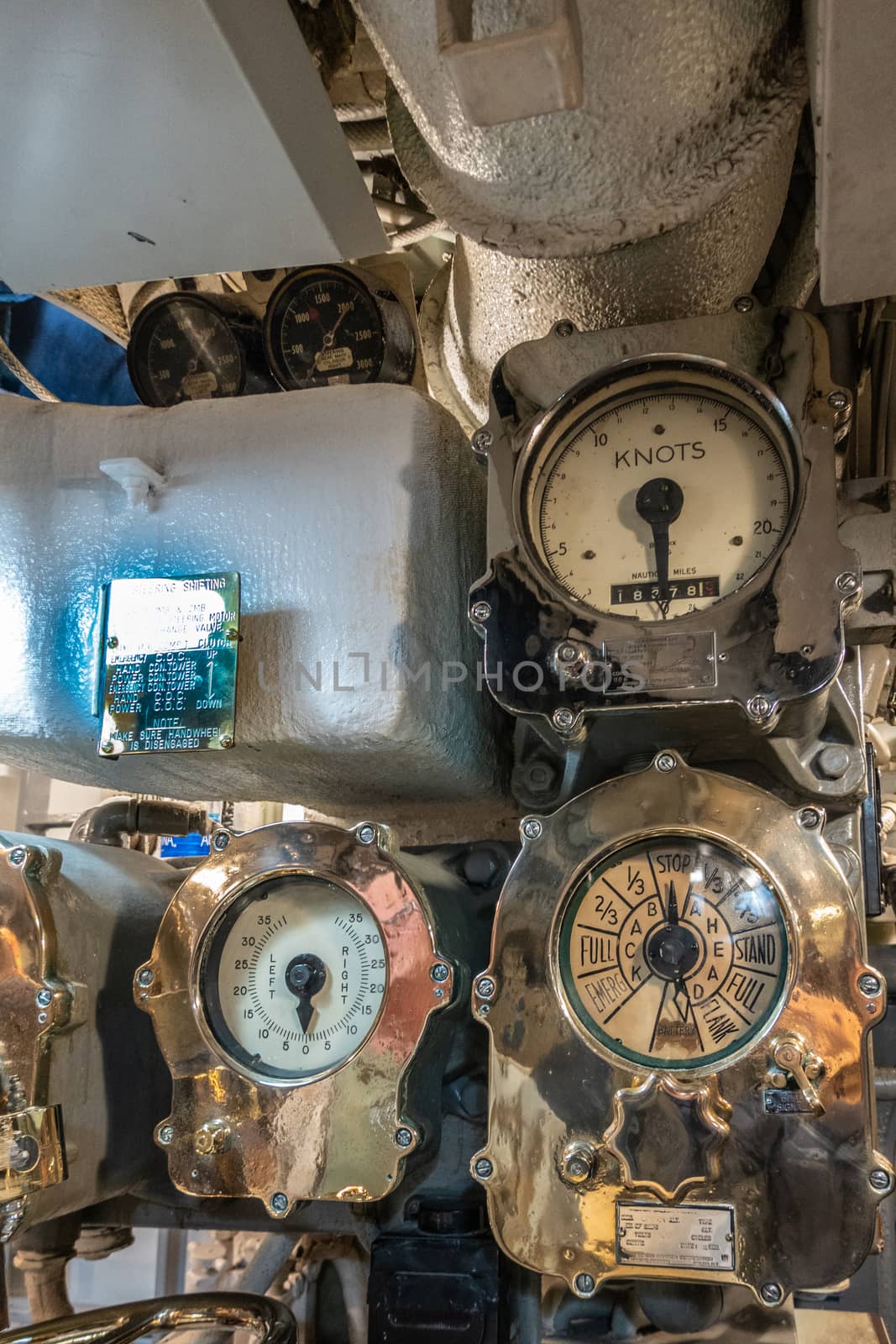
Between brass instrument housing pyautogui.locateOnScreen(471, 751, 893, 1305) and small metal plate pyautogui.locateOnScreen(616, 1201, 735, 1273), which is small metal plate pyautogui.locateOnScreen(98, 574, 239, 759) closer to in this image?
brass instrument housing pyautogui.locateOnScreen(471, 751, 893, 1305)

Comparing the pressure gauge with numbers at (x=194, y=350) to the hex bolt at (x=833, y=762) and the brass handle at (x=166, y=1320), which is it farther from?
the brass handle at (x=166, y=1320)

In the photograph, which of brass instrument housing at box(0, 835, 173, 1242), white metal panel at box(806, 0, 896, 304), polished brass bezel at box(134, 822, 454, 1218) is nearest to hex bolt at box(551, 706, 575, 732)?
polished brass bezel at box(134, 822, 454, 1218)

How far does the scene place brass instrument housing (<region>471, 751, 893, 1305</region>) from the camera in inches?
39.7

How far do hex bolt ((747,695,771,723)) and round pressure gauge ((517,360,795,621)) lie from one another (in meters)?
0.13

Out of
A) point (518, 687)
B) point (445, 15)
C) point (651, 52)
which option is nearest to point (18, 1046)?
point (518, 687)

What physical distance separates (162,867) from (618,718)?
0.83 m

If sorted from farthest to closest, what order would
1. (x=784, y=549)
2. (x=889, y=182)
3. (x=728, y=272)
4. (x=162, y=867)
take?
1. (x=162, y=867)
2. (x=728, y=272)
3. (x=784, y=549)
4. (x=889, y=182)

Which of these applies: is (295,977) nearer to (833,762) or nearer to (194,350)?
(833,762)

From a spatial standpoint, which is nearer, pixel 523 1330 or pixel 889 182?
pixel 889 182

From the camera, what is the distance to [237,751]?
132cm

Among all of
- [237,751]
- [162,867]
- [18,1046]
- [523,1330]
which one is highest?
[237,751]

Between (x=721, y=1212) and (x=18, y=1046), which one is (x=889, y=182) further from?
(x=18, y=1046)

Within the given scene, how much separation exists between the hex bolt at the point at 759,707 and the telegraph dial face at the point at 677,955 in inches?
6.7

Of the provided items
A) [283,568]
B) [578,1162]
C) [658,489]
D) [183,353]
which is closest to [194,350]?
[183,353]
